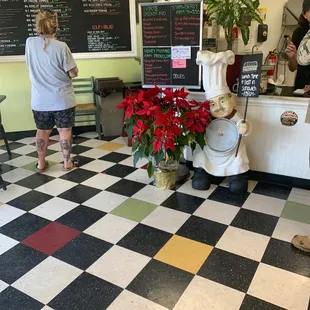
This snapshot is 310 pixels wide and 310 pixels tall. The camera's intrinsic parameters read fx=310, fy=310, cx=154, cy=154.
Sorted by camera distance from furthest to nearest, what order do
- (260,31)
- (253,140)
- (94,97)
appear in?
1. (94,97)
2. (260,31)
3. (253,140)

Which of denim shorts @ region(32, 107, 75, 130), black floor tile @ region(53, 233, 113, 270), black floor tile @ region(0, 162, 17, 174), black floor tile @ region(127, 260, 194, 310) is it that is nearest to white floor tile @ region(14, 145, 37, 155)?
black floor tile @ region(0, 162, 17, 174)

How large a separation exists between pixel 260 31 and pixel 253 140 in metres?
1.73

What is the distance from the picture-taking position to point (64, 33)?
12.3 ft

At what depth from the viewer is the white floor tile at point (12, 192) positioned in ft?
8.51

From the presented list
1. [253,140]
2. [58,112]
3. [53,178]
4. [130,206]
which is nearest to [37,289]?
[130,206]

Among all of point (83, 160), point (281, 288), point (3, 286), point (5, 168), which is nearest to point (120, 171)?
point (83, 160)

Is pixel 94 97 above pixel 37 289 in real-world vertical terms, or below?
above

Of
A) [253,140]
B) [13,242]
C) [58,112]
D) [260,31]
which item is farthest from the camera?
[260,31]

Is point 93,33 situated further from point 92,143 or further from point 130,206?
point 130,206

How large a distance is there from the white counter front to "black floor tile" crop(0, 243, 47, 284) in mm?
1829

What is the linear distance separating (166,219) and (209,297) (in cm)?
74

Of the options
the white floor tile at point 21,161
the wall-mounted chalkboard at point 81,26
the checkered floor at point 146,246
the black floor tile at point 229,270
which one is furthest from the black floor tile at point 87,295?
the wall-mounted chalkboard at point 81,26

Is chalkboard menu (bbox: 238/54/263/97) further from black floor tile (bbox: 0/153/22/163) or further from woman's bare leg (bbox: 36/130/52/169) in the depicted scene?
black floor tile (bbox: 0/153/22/163)

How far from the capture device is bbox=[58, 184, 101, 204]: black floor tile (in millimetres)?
2546
